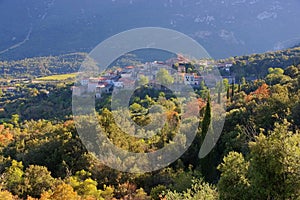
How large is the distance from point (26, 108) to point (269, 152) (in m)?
32.3

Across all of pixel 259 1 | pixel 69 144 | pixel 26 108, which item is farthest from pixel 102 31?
pixel 69 144

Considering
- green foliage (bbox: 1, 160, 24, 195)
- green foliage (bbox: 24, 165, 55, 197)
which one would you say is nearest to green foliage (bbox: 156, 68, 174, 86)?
green foliage (bbox: 1, 160, 24, 195)

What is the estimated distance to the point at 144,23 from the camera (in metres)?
95.4

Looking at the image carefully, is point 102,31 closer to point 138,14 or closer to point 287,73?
point 138,14

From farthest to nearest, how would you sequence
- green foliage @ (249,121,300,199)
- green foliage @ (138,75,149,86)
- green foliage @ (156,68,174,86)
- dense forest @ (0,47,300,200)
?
green foliage @ (138,75,149,86)
green foliage @ (156,68,174,86)
dense forest @ (0,47,300,200)
green foliage @ (249,121,300,199)

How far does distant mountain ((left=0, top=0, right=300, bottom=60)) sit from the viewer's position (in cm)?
7756

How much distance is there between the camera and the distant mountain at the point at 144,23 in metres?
77.6

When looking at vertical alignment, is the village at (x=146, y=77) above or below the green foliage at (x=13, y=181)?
above

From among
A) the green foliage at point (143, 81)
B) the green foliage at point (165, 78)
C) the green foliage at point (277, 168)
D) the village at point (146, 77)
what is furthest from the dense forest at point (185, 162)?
the green foliage at point (143, 81)

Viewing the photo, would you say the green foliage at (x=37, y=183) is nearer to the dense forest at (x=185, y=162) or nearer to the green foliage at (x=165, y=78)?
the dense forest at (x=185, y=162)

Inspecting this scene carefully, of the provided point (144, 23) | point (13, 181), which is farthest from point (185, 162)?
point (144, 23)

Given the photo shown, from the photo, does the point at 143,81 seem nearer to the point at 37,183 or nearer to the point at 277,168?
the point at 37,183

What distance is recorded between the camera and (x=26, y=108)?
35344 millimetres

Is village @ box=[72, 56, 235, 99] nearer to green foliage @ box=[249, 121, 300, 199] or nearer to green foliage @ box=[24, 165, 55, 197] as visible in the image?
green foliage @ box=[24, 165, 55, 197]
